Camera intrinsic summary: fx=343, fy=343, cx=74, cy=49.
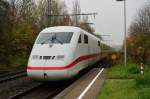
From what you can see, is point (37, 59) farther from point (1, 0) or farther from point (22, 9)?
point (22, 9)

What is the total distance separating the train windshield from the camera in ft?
58.8

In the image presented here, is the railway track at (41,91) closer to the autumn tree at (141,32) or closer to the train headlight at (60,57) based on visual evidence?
the train headlight at (60,57)

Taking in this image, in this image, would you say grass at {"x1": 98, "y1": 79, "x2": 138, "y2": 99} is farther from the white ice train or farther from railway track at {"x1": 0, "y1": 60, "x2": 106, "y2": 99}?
the white ice train

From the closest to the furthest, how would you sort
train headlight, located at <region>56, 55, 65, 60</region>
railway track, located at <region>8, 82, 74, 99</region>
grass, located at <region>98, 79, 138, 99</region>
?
grass, located at <region>98, 79, 138, 99</region>, railway track, located at <region>8, 82, 74, 99</region>, train headlight, located at <region>56, 55, 65, 60</region>

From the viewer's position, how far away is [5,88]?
59.9 feet

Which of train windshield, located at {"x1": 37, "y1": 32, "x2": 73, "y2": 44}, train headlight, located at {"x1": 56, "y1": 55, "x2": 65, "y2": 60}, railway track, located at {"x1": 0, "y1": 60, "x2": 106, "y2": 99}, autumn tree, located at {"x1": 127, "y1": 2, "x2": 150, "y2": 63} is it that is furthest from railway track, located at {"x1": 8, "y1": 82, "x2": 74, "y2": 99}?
autumn tree, located at {"x1": 127, "y1": 2, "x2": 150, "y2": 63}

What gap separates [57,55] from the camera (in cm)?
1666

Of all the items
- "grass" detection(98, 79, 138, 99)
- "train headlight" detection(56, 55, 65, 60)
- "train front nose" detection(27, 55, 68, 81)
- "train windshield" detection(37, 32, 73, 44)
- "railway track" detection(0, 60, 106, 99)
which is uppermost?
"train windshield" detection(37, 32, 73, 44)

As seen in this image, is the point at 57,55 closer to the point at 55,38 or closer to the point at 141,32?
the point at 55,38

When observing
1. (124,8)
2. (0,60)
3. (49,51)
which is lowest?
(0,60)

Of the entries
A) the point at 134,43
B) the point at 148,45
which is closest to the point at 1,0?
the point at 148,45

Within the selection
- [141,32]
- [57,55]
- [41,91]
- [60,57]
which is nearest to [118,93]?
[60,57]

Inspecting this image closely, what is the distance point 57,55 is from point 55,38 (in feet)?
5.91

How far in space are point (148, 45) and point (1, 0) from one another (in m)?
22.3
